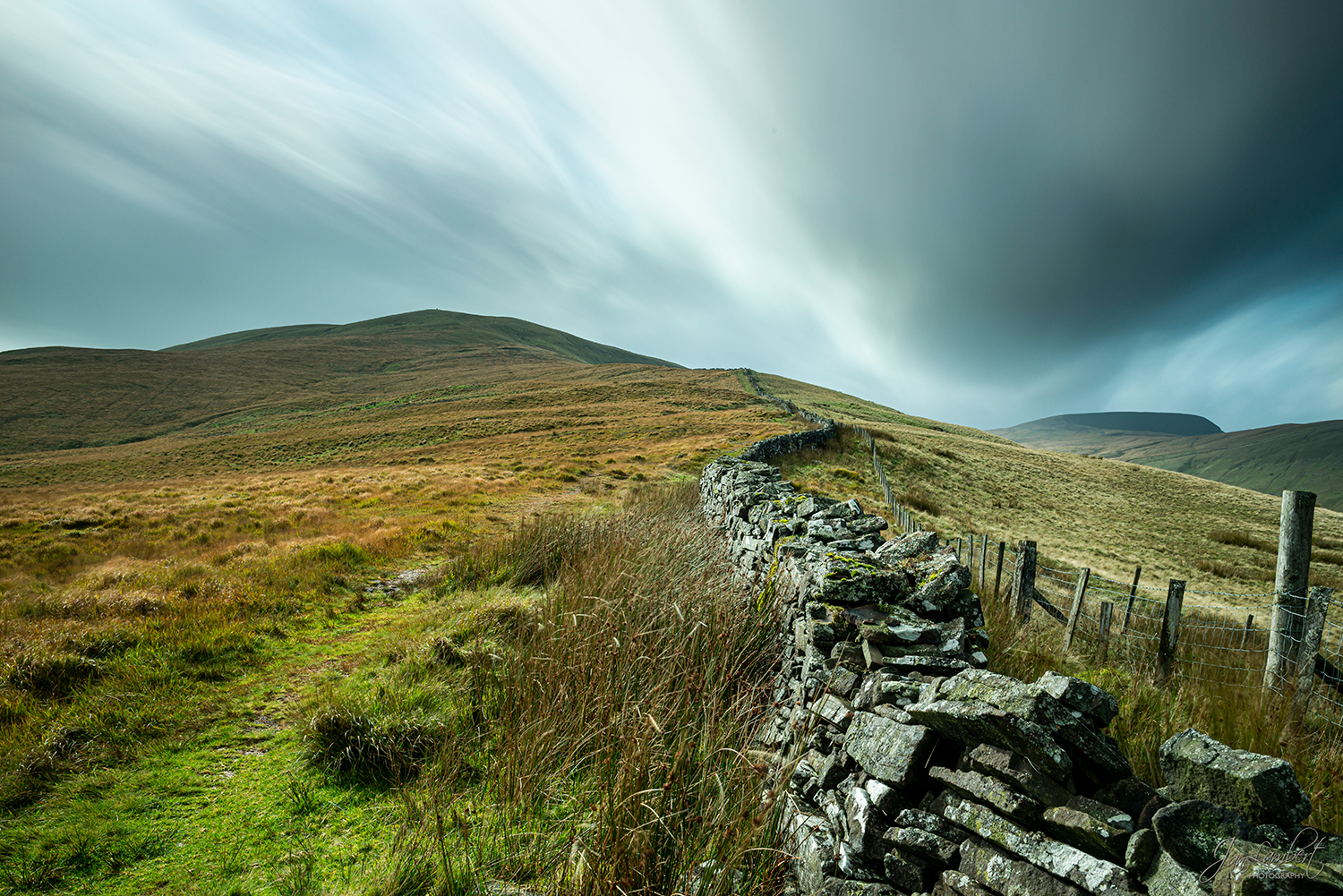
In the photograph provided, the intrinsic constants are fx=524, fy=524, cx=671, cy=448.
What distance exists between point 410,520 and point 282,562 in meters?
3.94

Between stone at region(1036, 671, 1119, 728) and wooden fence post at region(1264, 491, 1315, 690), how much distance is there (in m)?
3.68

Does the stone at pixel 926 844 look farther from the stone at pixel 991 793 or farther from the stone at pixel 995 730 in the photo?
the stone at pixel 995 730

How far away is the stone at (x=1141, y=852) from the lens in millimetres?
1678

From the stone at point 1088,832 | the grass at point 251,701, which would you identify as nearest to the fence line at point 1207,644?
the stone at point 1088,832

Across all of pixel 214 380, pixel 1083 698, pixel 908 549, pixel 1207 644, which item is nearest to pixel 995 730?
pixel 1083 698

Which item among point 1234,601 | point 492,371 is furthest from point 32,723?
point 492,371

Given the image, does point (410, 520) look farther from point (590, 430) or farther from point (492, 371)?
point (492, 371)

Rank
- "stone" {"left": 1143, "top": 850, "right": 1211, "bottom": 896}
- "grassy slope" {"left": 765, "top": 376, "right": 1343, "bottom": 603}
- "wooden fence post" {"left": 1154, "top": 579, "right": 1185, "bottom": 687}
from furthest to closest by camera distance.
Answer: "grassy slope" {"left": 765, "top": 376, "right": 1343, "bottom": 603}
"wooden fence post" {"left": 1154, "top": 579, "right": 1185, "bottom": 687}
"stone" {"left": 1143, "top": 850, "right": 1211, "bottom": 896}

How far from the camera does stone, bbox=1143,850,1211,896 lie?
152 cm

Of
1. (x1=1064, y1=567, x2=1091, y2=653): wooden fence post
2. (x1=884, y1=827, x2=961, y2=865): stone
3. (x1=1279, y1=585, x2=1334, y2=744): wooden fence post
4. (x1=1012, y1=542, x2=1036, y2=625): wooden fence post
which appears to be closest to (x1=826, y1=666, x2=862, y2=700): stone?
(x1=884, y1=827, x2=961, y2=865): stone

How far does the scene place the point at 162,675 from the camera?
4.83 m

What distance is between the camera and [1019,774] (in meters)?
1.97

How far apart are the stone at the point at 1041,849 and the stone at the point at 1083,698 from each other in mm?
497

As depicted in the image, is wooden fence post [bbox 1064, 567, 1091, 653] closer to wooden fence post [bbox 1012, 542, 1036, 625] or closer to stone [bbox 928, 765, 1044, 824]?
wooden fence post [bbox 1012, 542, 1036, 625]
